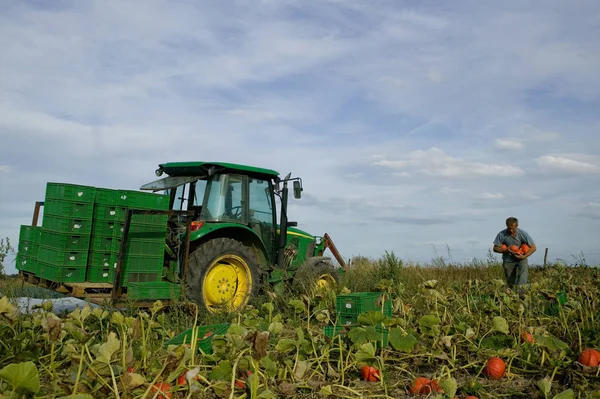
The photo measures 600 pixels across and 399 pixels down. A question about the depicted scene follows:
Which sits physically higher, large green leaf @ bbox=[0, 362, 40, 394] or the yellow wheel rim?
the yellow wheel rim

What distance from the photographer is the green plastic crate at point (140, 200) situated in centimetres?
726

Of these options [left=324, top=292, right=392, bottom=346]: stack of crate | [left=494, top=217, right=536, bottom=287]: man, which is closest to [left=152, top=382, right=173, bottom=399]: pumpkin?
[left=324, top=292, right=392, bottom=346]: stack of crate

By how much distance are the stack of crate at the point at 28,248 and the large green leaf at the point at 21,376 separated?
546 centimetres

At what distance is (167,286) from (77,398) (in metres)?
4.70

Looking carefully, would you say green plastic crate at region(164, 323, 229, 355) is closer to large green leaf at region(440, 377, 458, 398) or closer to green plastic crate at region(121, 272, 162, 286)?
large green leaf at region(440, 377, 458, 398)

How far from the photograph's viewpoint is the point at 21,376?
2438mm

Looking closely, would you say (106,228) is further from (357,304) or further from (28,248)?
(357,304)

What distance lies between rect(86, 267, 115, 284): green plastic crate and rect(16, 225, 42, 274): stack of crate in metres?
0.84

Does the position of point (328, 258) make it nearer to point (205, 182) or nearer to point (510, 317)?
point (205, 182)

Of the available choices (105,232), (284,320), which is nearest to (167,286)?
(105,232)

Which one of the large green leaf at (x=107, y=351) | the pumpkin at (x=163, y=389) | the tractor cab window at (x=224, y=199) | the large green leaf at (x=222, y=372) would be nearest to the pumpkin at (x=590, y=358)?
the large green leaf at (x=222, y=372)

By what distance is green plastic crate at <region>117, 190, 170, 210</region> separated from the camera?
7262 millimetres

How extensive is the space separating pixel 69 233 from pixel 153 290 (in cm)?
124

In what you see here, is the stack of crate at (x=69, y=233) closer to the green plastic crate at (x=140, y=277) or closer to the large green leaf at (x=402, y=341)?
Result: the green plastic crate at (x=140, y=277)
